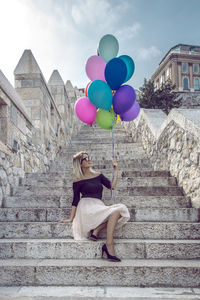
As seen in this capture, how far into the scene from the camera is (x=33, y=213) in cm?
314

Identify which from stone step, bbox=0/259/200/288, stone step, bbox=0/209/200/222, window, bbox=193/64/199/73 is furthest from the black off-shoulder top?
window, bbox=193/64/199/73

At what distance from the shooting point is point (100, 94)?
3316 millimetres

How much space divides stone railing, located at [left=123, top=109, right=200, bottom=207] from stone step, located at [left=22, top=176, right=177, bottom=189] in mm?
198

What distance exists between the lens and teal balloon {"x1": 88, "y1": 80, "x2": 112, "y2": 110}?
10.9 ft

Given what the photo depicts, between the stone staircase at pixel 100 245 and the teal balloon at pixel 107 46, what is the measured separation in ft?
5.95

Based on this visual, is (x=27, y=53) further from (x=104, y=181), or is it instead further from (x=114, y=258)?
(x=114, y=258)

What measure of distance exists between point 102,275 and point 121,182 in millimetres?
1763

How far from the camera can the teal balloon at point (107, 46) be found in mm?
3584

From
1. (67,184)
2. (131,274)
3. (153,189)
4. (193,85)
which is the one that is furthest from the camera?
(193,85)

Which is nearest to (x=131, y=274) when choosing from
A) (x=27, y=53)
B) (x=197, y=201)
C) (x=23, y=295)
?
(x=23, y=295)

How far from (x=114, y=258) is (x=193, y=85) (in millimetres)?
38602

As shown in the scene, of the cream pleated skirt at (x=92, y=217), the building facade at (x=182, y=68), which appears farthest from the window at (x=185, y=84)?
the cream pleated skirt at (x=92, y=217)

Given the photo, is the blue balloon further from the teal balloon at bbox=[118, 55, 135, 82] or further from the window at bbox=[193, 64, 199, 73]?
the window at bbox=[193, 64, 199, 73]

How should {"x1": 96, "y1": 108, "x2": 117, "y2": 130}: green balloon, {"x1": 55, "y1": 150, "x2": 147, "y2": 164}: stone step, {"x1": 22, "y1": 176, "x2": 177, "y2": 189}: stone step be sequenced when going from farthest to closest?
{"x1": 55, "y1": 150, "x2": 147, "y2": 164}: stone step → {"x1": 22, "y1": 176, "x2": 177, "y2": 189}: stone step → {"x1": 96, "y1": 108, "x2": 117, "y2": 130}: green balloon
